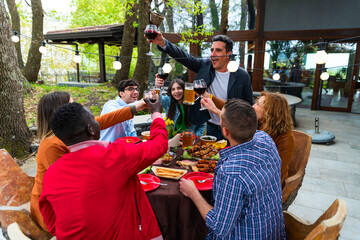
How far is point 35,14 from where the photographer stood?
30.2 ft

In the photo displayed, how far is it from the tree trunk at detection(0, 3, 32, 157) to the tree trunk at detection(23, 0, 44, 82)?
5.80 meters

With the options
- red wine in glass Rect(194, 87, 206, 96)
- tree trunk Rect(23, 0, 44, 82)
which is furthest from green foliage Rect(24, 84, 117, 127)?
red wine in glass Rect(194, 87, 206, 96)

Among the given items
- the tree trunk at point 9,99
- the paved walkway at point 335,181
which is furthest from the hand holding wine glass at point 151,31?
the tree trunk at point 9,99

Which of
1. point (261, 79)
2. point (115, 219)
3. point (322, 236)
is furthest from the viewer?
point (261, 79)

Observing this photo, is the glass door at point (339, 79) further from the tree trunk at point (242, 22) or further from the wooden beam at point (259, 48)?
the tree trunk at point (242, 22)

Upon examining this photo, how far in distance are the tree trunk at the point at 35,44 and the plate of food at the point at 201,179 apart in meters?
9.82

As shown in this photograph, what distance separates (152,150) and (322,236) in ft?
2.82

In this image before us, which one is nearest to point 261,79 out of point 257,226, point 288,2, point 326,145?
point 288,2

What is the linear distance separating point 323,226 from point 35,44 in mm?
11718

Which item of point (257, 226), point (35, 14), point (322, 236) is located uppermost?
point (35, 14)

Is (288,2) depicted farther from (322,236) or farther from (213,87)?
(322,236)

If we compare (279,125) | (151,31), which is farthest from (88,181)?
(151,31)

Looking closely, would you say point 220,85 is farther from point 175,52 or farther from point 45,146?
point 45,146

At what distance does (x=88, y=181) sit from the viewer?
3.44 ft
